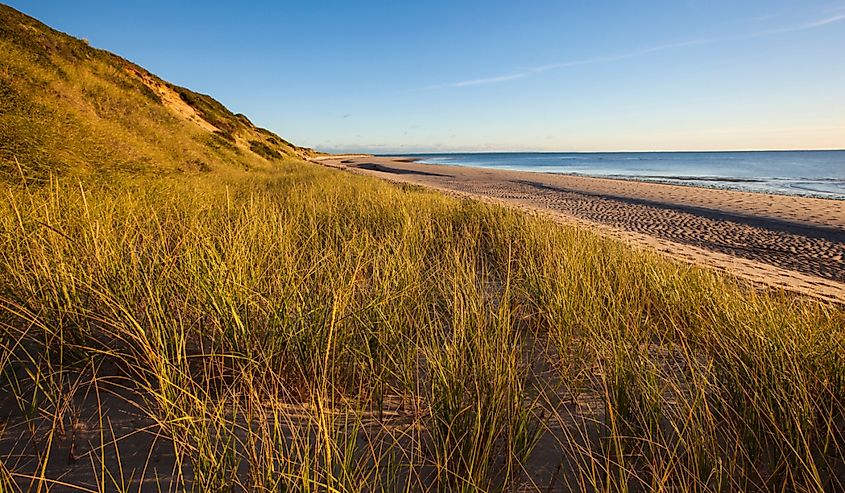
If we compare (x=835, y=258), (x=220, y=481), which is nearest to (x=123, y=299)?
(x=220, y=481)

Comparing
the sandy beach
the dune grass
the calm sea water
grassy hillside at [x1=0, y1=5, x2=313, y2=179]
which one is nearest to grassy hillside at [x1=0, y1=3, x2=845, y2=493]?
the dune grass

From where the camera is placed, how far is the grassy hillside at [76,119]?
5.99m

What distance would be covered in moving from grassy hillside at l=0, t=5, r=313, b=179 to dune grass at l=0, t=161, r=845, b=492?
2.94m

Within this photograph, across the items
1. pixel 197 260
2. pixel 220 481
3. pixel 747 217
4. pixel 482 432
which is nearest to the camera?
pixel 220 481

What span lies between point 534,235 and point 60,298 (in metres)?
4.06

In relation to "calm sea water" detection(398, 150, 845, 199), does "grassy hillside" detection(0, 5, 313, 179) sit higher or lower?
higher

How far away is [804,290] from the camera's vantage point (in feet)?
14.7

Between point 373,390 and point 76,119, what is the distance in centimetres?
912

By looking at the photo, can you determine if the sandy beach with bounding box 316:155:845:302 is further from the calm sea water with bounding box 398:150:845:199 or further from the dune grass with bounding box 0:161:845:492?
the calm sea water with bounding box 398:150:845:199

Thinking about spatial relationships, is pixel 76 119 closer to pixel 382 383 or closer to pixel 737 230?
pixel 382 383

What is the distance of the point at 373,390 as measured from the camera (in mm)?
1763

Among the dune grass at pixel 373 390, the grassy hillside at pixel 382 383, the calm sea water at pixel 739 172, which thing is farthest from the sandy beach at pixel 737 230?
the calm sea water at pixel 739 172

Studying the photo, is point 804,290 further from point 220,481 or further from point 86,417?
point 86,417

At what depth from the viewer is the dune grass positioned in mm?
1345
